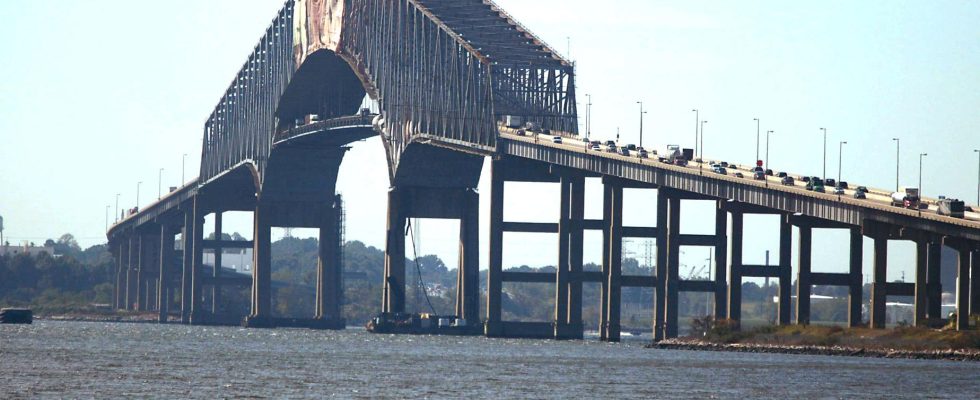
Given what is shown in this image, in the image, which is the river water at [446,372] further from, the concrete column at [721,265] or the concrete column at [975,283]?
the concrete column at [975,283]

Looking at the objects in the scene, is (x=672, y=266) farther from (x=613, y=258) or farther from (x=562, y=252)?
(x=562, y=252)

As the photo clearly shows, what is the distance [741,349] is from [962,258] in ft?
59.7

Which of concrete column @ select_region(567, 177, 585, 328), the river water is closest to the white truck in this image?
the river water

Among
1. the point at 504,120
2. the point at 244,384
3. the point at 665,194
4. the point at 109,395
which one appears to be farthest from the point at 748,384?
the point at 504,120

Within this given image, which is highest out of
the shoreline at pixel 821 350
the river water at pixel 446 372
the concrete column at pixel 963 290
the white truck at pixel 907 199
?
the white truck at pixel 907 199

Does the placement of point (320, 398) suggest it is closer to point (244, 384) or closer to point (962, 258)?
point (244, 384)

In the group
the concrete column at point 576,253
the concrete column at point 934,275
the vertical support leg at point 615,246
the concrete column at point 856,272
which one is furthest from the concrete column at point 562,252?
the concrete column at point 934,275

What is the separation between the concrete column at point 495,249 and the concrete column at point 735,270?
29.9 metres

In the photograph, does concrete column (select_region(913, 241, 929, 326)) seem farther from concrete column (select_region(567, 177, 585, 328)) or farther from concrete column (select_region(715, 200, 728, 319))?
concrete column (select_region(567, 177, 585, 328))

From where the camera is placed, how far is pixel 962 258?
141125mm

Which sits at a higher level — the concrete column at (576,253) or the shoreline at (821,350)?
the concrete column at (576,253)

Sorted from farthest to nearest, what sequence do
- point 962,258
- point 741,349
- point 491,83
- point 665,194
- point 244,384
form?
1. point 491,83
2. point 665,194
3. point 741,349
4. point 962,258
5. point 244,384

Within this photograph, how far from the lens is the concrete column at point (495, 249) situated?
189 metres

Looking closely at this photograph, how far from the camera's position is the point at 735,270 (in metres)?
162
